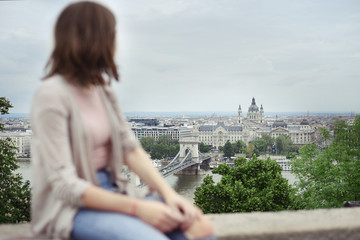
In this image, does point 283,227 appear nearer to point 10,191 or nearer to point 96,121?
point 96,121

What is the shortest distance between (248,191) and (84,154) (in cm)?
678

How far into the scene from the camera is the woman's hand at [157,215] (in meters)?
0.68

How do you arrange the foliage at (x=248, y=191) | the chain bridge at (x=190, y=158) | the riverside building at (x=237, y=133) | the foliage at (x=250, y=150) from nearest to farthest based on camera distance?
1. the foliage at (x=248, y=191)
2. the chain bridge at (x=190, y=158)
3. the foliage at (x=250, y=150)
4. the riverside building at (x=237, y=133)

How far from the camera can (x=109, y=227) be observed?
2.14 feet

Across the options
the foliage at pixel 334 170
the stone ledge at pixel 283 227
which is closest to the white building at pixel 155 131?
the foliage at pixel 334 170

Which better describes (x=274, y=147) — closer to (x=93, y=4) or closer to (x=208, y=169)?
(x=208, y=169)

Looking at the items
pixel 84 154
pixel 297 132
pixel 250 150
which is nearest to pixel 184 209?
pixel 84 154

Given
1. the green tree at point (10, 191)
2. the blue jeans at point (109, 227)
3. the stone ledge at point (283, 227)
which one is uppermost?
the blue jeans at point (109, 227)

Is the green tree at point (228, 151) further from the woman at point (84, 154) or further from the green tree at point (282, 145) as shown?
the woman at point (84, 154)

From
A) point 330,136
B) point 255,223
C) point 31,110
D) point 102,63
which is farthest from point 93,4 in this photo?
point 330,136

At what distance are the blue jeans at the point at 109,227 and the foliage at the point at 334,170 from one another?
6844 mm

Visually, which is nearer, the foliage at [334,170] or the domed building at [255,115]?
the foliage at [334,170]

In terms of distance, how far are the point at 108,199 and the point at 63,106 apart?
0.17 metres

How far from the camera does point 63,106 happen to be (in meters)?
0.66
